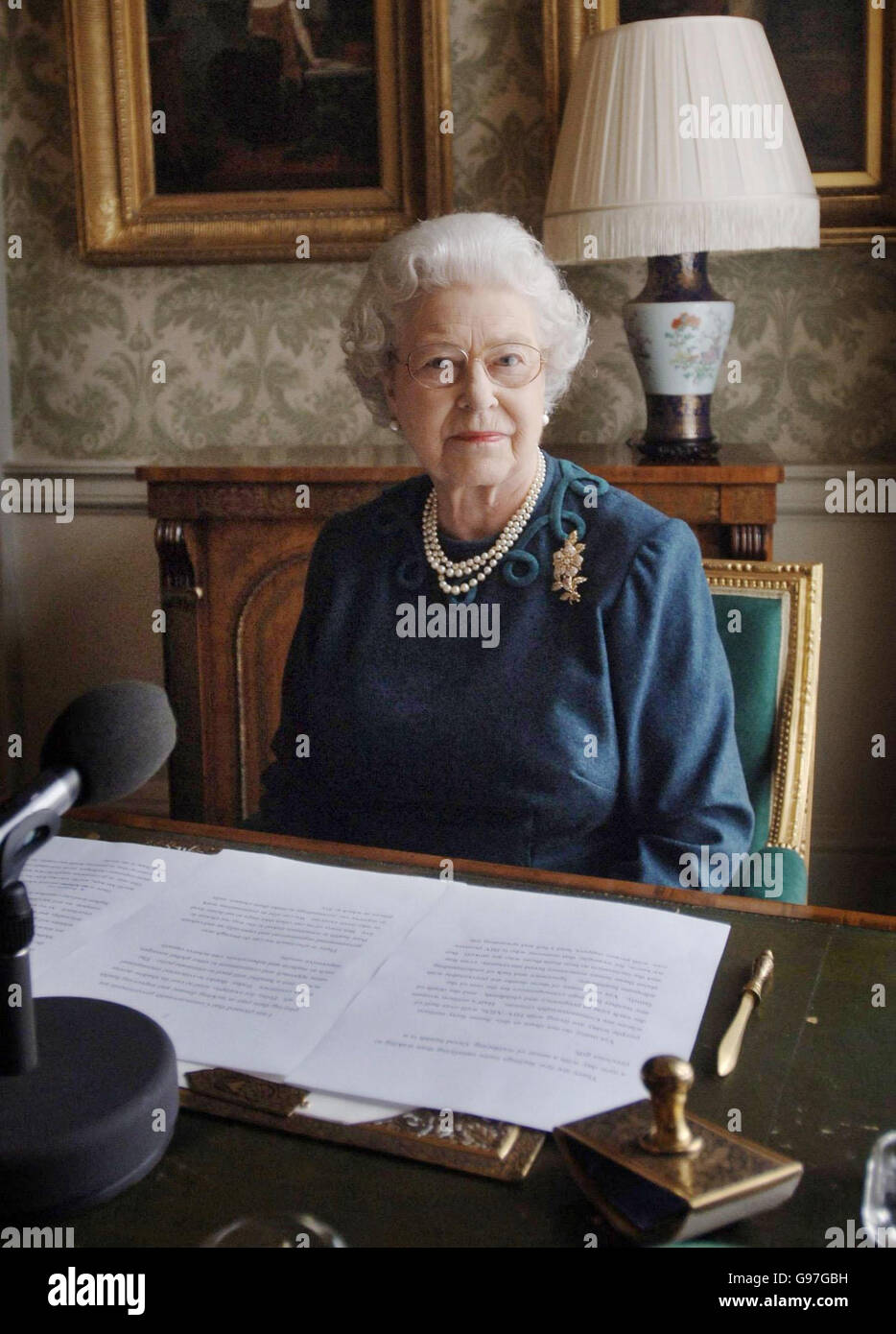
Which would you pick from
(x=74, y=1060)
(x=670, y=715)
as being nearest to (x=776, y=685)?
(x=670, y=715)

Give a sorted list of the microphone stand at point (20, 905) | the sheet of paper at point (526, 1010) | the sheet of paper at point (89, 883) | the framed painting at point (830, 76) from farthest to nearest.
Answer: the framed painting at point (830, 76), the sheet of paper at point (89, 883), the sheet of paper at point (526, 1010), the microphone stand at point (20, 905)

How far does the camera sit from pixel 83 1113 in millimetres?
793

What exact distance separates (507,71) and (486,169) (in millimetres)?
216

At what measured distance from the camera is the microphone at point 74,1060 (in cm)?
76

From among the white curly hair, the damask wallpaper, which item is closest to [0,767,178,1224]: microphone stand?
the white curly hair

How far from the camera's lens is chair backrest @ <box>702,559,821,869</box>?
1830 millimetres

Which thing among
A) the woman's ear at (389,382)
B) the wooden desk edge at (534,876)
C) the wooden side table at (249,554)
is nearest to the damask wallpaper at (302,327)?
the wooden side table at (249,554)

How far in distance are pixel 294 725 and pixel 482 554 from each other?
39 centimetres

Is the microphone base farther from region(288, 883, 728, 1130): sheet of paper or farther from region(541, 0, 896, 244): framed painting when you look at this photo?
region(541, 0, 896, 244): framed painting

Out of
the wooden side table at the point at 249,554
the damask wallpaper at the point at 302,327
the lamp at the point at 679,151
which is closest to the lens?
the lamp at the point at 679,151

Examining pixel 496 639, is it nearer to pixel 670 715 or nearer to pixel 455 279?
pixel 670 715

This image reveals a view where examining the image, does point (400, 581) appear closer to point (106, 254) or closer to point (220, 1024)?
point (220, 1024)

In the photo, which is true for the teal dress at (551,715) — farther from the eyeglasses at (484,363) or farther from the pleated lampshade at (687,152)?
the pleated lampshade at (687,152)
